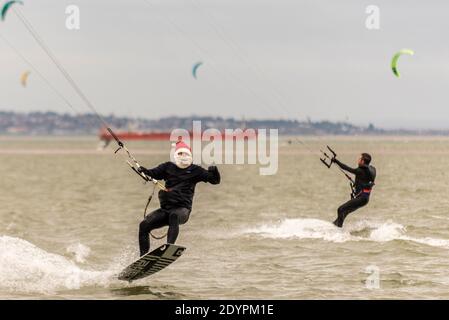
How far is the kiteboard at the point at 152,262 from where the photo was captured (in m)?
13.2

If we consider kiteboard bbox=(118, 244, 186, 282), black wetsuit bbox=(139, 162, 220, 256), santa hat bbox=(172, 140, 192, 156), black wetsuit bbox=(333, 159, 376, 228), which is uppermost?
black wetsuit bbox=(333, 159, 376, 228)

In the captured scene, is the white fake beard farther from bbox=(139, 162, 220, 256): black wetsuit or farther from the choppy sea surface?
the choppy sea surface

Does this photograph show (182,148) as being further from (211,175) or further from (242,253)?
(242,253)

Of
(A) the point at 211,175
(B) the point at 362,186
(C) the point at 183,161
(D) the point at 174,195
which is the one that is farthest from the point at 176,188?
(B) the point at 362,186

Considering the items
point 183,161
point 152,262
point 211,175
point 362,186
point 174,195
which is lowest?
point 152,262

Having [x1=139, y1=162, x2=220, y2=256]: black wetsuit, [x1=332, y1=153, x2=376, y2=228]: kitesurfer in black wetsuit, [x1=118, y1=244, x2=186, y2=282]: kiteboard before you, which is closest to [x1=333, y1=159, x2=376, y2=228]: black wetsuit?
[x1=332, y1=153, x2=376, y2=228]: kitesurfer in black wetsuit

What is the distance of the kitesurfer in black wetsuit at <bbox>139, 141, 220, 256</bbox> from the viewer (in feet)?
43.8

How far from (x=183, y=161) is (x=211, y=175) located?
1.62ft

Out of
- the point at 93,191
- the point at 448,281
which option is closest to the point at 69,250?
the point at 448,281

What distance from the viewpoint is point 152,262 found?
13492 millimetres

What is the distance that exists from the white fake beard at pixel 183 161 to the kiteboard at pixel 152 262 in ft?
3.93

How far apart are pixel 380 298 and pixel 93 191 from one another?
3074 centimetres
